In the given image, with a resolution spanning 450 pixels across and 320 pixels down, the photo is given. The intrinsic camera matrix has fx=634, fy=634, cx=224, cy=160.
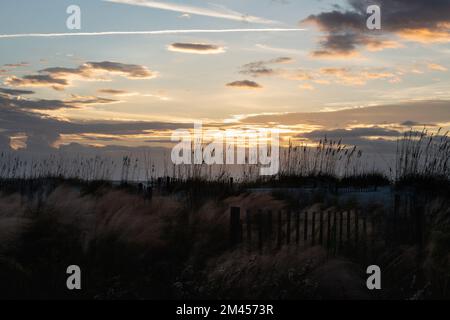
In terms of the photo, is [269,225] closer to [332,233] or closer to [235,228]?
[235,228]

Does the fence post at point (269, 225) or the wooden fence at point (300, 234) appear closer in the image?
the wooden fence at point (300, 234)

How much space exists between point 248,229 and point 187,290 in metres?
2.41

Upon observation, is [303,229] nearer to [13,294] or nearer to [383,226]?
[383,226]

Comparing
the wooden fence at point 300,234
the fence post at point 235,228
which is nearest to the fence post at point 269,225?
the wooden fence at point 300,234

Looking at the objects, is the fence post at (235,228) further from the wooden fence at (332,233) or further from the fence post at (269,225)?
the fence post at (269,225)

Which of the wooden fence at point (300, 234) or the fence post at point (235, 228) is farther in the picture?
the fence post at point (235, 228)

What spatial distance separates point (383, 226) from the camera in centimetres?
1115

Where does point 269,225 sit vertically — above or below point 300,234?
above

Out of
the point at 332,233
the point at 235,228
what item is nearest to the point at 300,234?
the point at 332,233

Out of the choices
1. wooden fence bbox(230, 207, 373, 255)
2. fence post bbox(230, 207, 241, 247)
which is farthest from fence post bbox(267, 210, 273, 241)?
fence post bbox(230, 207, 241, 247)

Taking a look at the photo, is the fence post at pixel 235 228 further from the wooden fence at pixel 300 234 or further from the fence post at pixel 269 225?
the fence post at pixel 269 225

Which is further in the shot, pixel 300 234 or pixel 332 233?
pixel 300 234

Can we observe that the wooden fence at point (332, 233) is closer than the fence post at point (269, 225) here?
Yes
